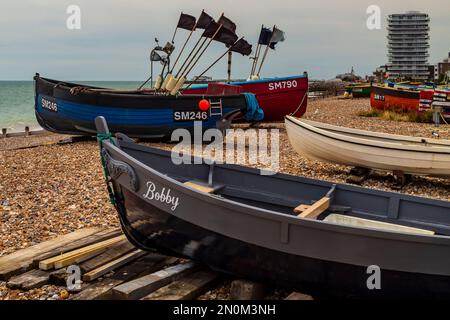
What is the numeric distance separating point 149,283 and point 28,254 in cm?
209

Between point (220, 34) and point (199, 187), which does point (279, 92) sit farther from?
point (199, 187)

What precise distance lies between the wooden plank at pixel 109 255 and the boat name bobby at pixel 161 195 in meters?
1.04

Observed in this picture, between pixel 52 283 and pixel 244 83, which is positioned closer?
pixel 52 283

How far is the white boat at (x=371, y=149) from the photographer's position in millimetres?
10242

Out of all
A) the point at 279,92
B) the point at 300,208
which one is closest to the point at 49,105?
the point at 279,92

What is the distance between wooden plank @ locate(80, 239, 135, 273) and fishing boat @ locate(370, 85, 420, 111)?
2251 cm

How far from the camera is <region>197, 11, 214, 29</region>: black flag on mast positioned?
1892 cm

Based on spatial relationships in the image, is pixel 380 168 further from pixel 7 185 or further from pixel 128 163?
pixel 7 185

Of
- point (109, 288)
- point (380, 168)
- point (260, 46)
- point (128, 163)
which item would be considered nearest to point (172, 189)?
point (128, 163)

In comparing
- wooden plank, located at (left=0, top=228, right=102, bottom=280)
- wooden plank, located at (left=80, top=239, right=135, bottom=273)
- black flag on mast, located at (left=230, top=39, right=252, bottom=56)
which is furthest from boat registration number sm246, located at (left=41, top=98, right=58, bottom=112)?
wooden plank, located at (left=80, top=239, right=135, bottom=273)

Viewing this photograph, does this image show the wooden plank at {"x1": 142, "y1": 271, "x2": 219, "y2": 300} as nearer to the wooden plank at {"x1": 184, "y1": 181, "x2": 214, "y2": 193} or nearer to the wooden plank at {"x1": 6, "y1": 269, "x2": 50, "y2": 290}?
the wooden plank at {"x1": 184, "y1": 181, "x2": 214, "y2": 193}

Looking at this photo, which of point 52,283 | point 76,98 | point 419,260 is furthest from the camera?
point 76,98
